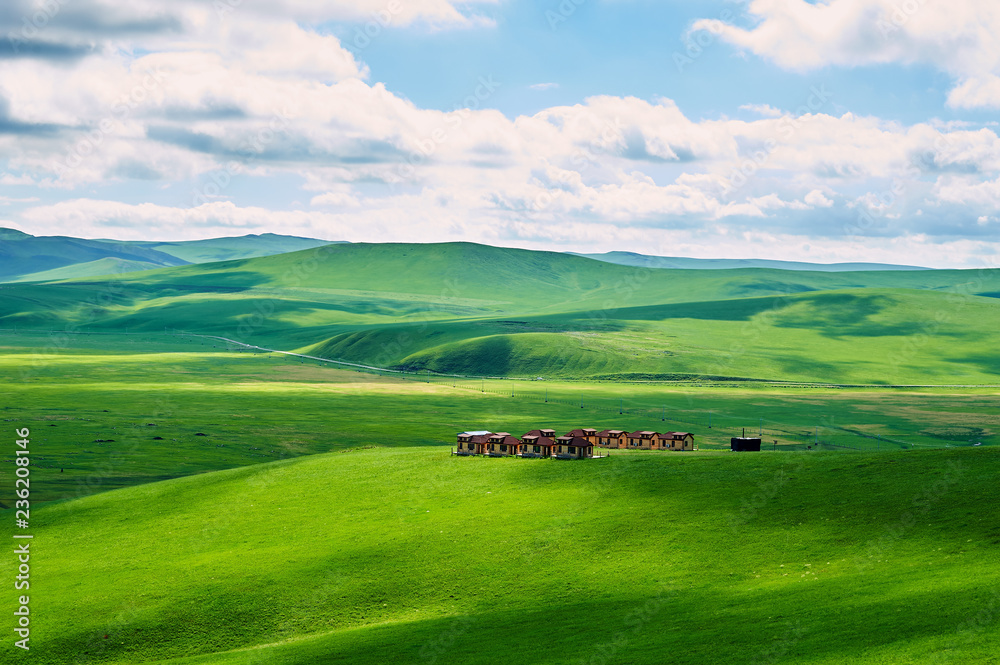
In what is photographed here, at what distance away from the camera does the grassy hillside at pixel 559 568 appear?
156ft

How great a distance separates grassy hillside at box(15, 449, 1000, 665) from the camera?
156 ft

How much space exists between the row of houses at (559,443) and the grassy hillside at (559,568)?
4.46 m

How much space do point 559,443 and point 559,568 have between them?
1250 inches

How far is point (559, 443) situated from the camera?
3748 inches

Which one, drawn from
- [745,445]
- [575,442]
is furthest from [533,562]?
[745,445]

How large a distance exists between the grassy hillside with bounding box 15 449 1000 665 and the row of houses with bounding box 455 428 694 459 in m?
4.46

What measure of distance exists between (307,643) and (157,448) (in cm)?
9942

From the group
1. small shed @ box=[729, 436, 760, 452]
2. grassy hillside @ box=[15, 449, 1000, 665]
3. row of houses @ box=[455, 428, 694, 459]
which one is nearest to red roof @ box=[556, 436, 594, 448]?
row of houses @ box=[455, 428, 694, 459]

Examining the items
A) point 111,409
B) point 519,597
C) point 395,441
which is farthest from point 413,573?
point 111,409

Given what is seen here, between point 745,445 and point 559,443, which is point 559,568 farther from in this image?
point 745,445

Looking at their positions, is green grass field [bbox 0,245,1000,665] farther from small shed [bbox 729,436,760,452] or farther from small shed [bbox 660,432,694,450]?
small shed [bbox 729,436,760,452]

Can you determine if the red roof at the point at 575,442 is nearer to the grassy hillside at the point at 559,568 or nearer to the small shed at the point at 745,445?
the grassy hillside at the point at 559,568

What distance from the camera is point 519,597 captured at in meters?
59.9

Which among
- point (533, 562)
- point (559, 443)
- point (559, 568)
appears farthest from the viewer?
point (559, 443)
